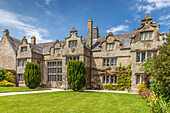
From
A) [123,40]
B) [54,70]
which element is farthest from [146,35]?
[54,70]

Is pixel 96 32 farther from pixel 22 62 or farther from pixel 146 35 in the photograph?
pixel 22 62

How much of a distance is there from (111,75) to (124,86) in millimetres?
2921

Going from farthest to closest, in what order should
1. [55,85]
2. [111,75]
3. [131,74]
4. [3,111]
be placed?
[55,85] → [111,75] → [131,74] → [3,111]

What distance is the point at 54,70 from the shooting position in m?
28.0

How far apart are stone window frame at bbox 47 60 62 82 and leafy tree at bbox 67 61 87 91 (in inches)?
314

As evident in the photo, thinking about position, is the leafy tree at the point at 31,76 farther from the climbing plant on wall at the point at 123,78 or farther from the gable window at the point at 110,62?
the climbing plant on wall at the point at 123,78

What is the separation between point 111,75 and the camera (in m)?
23.9

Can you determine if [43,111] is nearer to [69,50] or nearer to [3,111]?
[3,111]

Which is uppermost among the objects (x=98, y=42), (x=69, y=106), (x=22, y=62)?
(x=98, y=42)

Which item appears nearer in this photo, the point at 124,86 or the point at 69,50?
the point at 124,86

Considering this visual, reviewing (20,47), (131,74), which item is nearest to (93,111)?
(131,74)

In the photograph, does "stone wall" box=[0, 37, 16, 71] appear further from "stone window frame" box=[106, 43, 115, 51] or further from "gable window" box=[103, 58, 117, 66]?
"stone window frame" box=[106, 43, 115, 51]

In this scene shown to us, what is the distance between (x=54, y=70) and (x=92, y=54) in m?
8.83

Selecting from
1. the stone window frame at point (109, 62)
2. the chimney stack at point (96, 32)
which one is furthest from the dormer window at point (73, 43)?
the stone window frame at point (109, 62)
